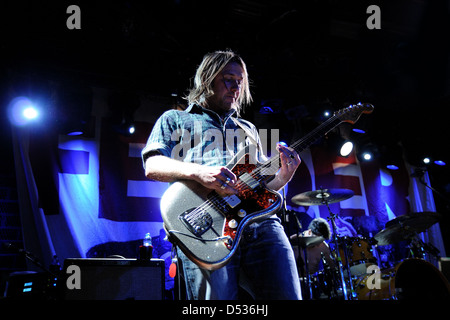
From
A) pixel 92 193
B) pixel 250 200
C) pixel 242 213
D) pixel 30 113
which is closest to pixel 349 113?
pixel 250 200

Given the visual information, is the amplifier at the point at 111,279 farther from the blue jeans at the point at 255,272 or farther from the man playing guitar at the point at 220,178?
the blue jeans at the point at 255,272

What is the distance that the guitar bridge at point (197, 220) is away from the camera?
66.9 inches

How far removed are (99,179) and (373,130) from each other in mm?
5852

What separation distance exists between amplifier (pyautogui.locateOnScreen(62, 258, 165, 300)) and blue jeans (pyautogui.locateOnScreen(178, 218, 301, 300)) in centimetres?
192

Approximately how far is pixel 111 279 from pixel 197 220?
2.08m

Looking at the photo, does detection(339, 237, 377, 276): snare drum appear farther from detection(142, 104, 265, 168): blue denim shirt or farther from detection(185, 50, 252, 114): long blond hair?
detection(185, 50, 252, 114): long blond hair

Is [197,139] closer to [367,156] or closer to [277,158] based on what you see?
[277,158]

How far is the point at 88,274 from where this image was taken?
3238mm

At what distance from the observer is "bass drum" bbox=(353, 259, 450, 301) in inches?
132

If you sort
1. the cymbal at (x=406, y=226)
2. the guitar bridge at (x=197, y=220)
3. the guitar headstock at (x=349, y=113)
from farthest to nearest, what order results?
the cymbal at (x=406, y=226)
the guitar headstock at (x=349, y=113)
the guitar bridge at (x=197, y=220)

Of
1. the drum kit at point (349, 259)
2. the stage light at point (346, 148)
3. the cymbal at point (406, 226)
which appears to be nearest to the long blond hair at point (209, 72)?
the drum kit at point (349, 259)

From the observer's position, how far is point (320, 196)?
223 inches

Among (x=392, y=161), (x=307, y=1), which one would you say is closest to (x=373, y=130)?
(x=392, y=161)

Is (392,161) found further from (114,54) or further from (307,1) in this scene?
(114,54)
